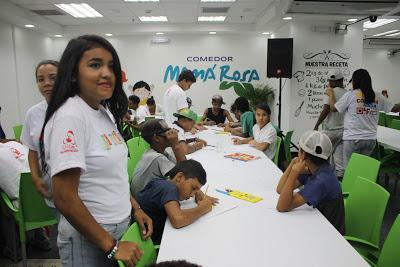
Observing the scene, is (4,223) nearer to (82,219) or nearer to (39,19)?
(82,219)

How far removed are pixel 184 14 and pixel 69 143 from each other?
6.92 metres

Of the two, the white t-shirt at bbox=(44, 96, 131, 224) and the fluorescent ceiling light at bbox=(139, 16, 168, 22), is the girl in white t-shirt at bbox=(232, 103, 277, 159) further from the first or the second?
the fluorescent ceiling light at bbox=(139, 16, 168, 22)

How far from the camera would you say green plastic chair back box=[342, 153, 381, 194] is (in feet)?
8.39

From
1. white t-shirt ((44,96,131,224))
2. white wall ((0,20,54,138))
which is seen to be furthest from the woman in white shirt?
white t-shirt ((44,96,131,224))

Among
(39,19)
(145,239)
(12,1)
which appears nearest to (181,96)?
(145,239)

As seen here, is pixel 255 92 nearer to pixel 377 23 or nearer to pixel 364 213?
pixel 377 23

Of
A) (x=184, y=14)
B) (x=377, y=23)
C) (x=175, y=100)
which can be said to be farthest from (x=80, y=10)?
(x=377, y=23)

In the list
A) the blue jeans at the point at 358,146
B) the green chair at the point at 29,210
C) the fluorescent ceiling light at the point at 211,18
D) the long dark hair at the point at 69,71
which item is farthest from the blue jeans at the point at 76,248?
the fluorescent ceiling light at the point at 211,18

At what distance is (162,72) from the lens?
938 centimetres

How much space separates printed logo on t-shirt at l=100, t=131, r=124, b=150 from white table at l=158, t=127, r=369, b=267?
562mm

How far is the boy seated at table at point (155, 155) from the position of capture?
228 centimetres

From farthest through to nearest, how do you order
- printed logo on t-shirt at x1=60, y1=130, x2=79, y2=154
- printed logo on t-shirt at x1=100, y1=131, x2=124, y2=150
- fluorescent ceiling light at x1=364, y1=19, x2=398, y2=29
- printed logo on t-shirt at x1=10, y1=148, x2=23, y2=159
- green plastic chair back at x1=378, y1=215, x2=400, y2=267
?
fluorescent ceiling light at x1=364, y1=19, x2=398, y2=29 → printed logo on t-shirt at x1=10, y1=148, x2=23, y2=159 → green plastic chair back at x1=378, y1=215, x2=400, y2=267 → printed logo on t-shirt at x1=100, y1=131, x2=124, y2=150 → printed logo on t-shirt at x1=60, y1=130, x2=79, y2=154

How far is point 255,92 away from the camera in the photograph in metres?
8.66

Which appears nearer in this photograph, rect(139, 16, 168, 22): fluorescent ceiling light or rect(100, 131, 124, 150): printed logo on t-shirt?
rect(100, 131, 124, 150): printed logo on t-shirt
